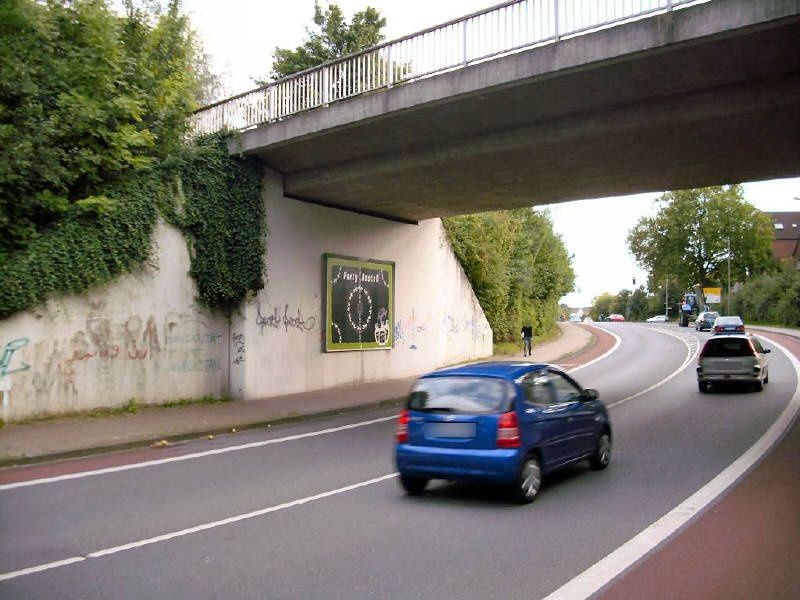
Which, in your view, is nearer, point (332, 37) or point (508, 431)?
point (508, 431)

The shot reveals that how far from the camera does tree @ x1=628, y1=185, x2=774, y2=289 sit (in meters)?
87.1

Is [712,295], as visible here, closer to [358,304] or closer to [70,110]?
[358,304]

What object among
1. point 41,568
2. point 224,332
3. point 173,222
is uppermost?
point 173,222

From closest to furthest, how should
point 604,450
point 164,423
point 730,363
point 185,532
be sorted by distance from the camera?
point 185,532 → point 604,450 → point 164,423 → point 730,363

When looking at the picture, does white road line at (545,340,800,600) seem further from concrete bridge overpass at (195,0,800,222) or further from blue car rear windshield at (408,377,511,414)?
concrete bridge overpass at (195,0,800,222)

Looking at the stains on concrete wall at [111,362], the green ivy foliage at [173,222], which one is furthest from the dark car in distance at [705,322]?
the stains on concrete wall at [111,362]

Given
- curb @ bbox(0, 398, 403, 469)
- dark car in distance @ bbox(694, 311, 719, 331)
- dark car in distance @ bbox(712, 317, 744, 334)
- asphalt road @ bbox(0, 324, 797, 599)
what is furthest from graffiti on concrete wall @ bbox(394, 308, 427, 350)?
dark car in distance @ bbox(694, 311, 719, 331)

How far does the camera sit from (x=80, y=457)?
11.4 metres

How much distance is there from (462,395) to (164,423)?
8.28 metres

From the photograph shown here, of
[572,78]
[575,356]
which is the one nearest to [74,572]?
[572,78]

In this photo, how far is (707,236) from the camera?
88125 millimetres

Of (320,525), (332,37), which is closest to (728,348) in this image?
(320,525)

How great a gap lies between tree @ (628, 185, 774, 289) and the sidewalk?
252ft

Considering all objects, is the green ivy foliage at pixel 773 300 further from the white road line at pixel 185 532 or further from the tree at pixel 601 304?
the tree at pixel 601 304
